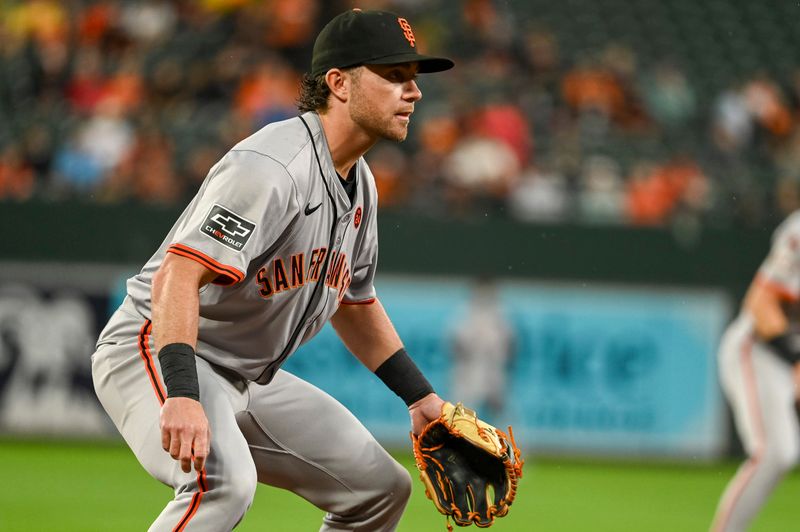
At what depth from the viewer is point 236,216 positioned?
3668mm

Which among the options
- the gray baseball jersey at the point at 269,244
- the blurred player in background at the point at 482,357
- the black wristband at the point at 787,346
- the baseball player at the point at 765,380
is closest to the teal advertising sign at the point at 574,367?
the blurred player in background at the point at 482,357

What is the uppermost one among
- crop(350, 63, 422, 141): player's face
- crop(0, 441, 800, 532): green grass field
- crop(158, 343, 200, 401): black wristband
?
crop(350, 63, 422, 141): player's face

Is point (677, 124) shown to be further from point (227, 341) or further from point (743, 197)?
point (227, 341)

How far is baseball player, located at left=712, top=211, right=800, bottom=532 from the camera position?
20.7 ft

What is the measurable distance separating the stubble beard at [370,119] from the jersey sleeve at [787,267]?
3309mm

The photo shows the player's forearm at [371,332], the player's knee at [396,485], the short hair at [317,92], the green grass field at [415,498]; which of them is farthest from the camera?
the green grass field at [415,498]

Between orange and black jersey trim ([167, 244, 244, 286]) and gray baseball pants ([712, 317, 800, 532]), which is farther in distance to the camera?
gray baseball pants ([712, 317, 800, 532])

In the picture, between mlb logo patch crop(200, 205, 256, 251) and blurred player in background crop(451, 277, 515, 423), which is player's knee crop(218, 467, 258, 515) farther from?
blurred player in background crop(451, 277, 515, 423)

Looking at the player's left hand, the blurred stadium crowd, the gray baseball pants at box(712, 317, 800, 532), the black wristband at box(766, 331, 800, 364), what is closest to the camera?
the player's left hand

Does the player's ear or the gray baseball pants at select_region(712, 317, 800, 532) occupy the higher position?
the player's ear

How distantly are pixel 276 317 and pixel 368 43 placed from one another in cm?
94

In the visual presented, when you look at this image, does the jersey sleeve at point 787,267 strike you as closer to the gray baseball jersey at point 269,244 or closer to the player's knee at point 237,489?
the gray baseball jersey at point 269,244

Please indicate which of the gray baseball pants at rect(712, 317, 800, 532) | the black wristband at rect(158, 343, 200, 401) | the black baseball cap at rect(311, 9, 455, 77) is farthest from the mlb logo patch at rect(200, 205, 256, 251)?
the gray baseball pants at rect(712, 317, 800, 532)

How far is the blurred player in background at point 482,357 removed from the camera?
1112cm
